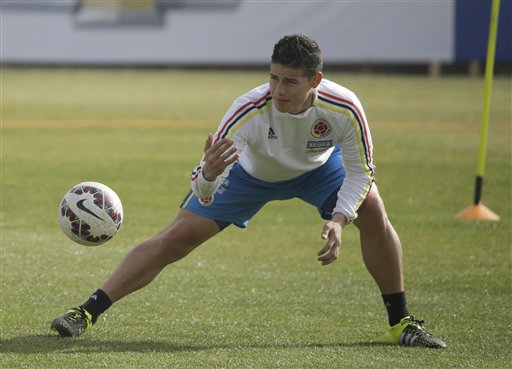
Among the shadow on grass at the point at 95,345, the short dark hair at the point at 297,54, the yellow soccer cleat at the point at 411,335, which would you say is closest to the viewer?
the short dark hair at the point at 297,54

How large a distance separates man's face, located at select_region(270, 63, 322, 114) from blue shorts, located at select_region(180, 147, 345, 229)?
61cm

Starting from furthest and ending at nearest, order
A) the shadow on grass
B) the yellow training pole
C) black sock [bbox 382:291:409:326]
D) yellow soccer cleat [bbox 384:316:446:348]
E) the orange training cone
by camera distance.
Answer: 1. the orange training cone
2. the yellow training pole
3. black sock [bbox 382:291:409:326]
4. yellow soccer cleat [bbox 384:316:446:348]
5. the shadow on grass

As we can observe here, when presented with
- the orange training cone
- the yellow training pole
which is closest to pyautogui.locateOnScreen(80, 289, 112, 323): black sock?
the yellow training pole

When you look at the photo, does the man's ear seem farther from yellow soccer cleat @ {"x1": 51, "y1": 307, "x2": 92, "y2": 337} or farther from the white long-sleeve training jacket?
yellow soccer cleat @ {"x1": 51, "y1": 307, "x2": 92, "y2": 337}

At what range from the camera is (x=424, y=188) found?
41.1 ft

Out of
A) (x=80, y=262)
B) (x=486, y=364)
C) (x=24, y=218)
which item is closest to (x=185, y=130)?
(x=24, y=218)

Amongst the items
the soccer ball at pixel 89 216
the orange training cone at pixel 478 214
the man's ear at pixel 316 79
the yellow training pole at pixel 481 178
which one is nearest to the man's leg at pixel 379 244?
the man's ear at pixel 316 79

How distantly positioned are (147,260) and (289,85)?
4.42 ft

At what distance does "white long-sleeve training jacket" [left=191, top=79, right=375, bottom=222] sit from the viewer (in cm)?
596

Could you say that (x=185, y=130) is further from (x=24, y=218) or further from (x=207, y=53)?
(x=207, y=53)

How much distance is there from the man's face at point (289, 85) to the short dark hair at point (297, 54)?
0.09ft

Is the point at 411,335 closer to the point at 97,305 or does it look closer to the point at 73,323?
the point at 97,305

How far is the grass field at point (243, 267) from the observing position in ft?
19.7

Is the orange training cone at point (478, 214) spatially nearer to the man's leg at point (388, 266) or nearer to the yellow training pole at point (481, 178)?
the yellow training pole at point (481, 178)
